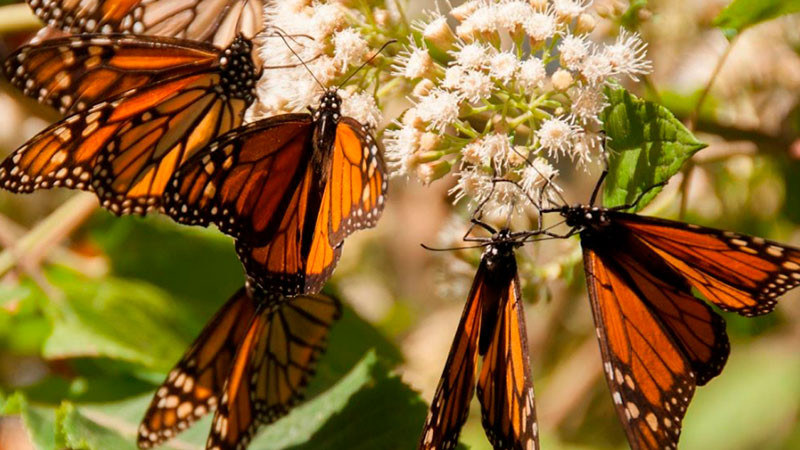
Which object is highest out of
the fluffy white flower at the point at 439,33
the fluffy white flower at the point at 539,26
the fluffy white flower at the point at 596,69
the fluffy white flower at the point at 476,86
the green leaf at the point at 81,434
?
the fluffy white flower at the point at 539,26

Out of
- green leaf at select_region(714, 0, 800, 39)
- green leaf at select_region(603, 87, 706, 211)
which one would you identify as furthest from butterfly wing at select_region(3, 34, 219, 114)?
green leaf at select_region(714, 0, 800, 39)

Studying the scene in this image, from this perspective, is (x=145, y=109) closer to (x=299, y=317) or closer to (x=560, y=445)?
(x=299, y=317)

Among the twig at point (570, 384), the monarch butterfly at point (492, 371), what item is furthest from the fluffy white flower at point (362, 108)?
the twig at point (570, 384)

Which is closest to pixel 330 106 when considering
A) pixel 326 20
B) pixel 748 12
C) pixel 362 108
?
pixel 362 108

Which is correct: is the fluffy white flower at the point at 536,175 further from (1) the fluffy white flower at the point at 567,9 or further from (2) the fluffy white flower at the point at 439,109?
(1) the fluffy white flower at the point at 567,9

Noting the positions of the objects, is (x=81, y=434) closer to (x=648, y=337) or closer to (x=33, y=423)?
(x=33, y=423)

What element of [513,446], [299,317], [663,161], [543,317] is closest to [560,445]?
[543,317]
